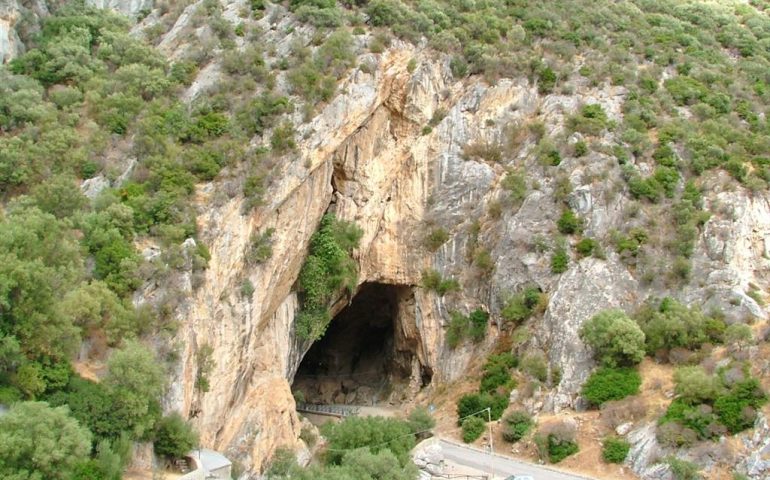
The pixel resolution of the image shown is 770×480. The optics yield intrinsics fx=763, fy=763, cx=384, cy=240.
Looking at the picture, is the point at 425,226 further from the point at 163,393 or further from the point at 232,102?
the point at 163,393

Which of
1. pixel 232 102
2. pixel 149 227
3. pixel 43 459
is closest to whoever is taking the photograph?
pixel 43 459

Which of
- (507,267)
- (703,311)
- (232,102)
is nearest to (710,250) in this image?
(703,311)

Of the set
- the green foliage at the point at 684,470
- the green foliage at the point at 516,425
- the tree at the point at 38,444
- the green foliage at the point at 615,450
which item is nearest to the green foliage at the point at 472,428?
the green foliage at the point at 516,425

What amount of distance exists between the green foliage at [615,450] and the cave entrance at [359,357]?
14870mm

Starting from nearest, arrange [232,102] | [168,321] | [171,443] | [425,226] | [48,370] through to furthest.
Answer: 1. [48,370]
2. [171,443]
3. [168,321]
4. [232,102]
5. [425,226]

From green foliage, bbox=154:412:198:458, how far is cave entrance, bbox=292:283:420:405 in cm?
1944

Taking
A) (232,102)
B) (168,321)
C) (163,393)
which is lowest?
(163,393)

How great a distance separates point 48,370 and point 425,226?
22.7 m

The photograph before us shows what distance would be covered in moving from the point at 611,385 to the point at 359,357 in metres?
20.1

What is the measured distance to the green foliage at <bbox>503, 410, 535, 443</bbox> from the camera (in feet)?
109

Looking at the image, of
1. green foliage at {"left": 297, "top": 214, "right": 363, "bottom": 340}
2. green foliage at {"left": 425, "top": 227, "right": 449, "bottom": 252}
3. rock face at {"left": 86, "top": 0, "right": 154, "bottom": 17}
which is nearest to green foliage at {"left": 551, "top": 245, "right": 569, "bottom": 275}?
green foliage at {"left": 425, "top": 227, "right": 449, "bottom": 252}

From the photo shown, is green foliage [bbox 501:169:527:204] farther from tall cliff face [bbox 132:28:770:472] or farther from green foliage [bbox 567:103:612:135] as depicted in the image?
green foliage [bbox 567:103:612:135]

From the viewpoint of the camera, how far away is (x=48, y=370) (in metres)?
23.4

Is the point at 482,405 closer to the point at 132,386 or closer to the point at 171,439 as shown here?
the point at 171,439
